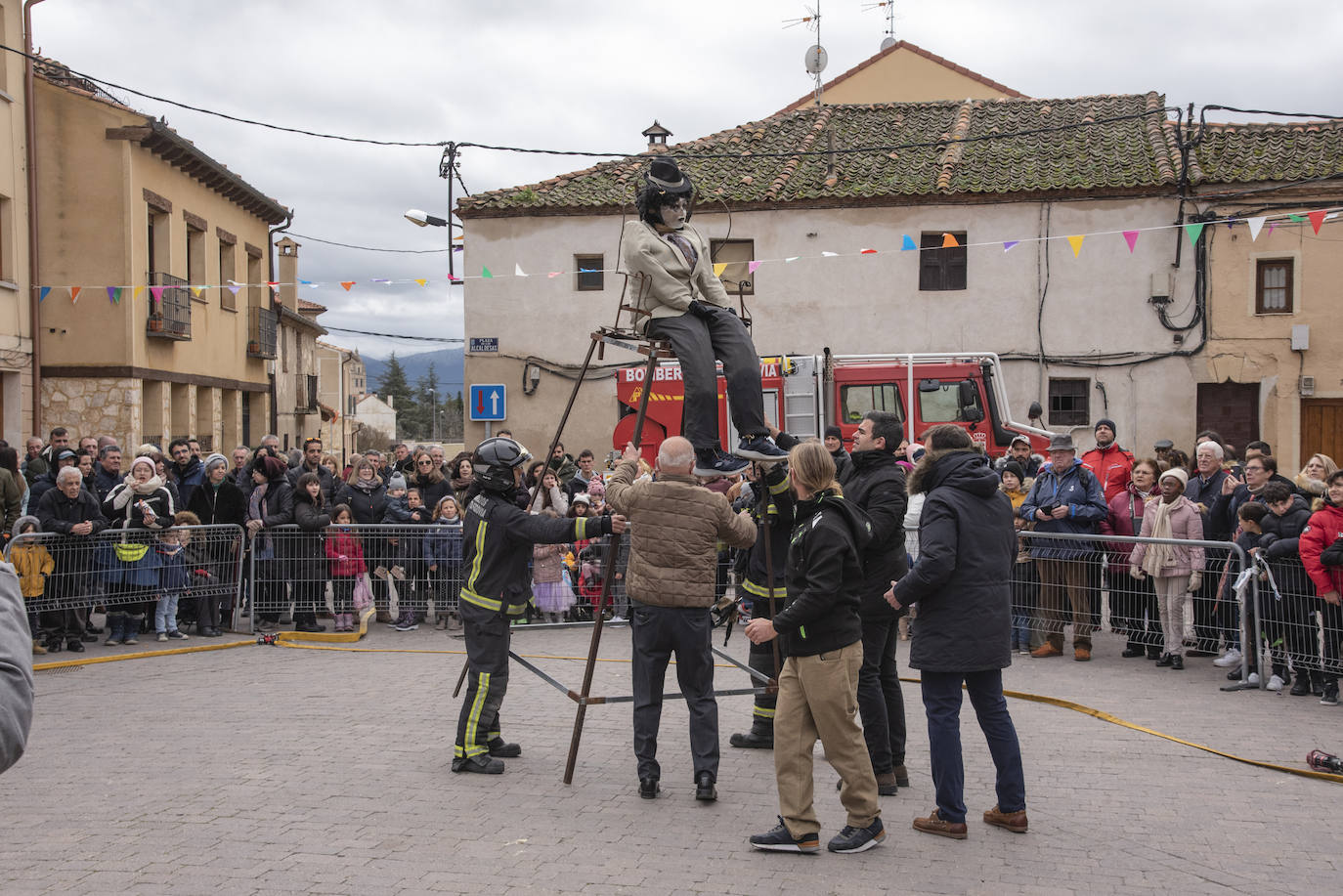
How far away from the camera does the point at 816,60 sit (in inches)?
1173

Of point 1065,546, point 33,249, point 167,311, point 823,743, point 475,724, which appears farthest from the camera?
point 167,311

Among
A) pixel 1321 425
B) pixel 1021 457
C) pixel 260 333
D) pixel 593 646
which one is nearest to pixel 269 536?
pixel 593 646

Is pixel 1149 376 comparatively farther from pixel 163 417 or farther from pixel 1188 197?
pixel 163 417

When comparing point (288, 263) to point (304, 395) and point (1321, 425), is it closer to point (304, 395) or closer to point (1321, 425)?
point (304, 395)

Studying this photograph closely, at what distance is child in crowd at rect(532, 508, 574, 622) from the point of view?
11734mm

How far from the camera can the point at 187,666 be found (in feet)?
33.4

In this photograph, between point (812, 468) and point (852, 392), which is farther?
point (852, 392)

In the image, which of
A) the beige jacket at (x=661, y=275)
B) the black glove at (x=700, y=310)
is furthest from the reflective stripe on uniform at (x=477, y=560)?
the black glove at (x=700, y=310)

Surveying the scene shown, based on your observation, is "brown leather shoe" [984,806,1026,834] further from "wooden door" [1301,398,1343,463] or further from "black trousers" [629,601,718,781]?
"wooden door" [1301,398,1343,463]

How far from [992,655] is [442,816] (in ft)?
9.46

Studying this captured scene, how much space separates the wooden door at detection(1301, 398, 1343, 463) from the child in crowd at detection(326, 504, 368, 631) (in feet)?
58.2

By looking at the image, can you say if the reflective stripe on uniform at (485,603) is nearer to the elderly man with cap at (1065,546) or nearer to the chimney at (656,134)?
the elderly man with cap at (1065,546)

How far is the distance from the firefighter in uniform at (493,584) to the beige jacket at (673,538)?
0.48 metres

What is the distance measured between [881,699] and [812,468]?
4.99 ft
